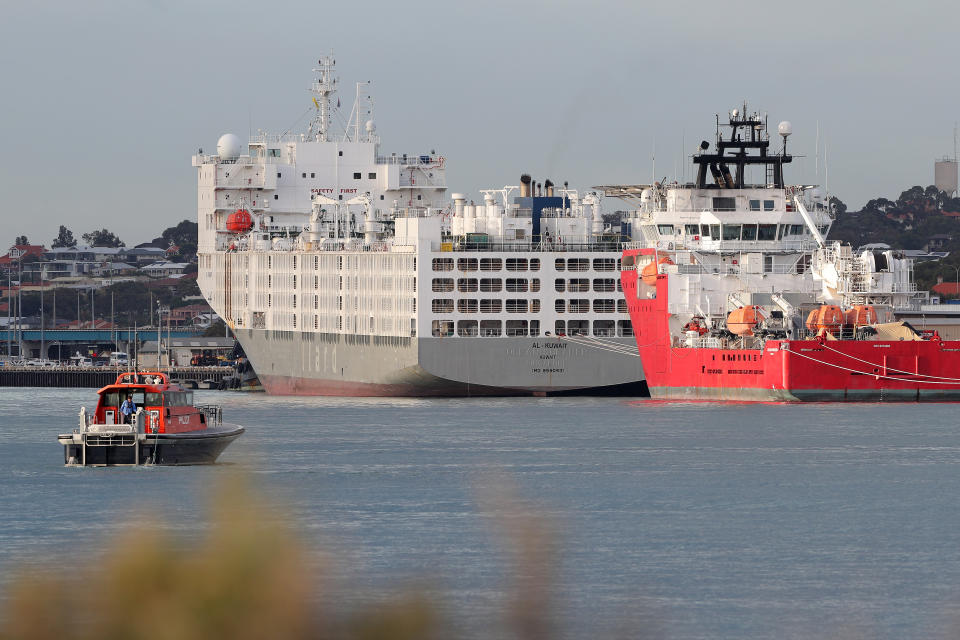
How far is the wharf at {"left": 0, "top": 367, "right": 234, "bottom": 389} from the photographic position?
360 feet

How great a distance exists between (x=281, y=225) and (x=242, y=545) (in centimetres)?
8808

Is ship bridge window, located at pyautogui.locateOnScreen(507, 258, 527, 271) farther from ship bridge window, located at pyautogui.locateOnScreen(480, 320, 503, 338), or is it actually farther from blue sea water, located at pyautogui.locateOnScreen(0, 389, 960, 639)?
blue sea water, located at pyautogui.locateOnScreen(0, 389, 960, 639)

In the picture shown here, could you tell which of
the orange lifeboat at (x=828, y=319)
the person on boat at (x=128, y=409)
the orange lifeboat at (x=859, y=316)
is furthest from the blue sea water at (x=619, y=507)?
the orange lifeboat at (x=859, y=316)

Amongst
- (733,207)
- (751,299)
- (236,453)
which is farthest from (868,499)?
A: (733,207)

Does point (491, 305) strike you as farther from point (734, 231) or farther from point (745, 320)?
point (745, 320)

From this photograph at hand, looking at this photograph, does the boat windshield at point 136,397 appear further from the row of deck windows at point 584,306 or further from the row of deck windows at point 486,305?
the row of deck windows at point 584,306

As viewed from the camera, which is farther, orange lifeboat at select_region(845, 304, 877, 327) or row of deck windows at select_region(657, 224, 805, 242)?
row of deck windows at select_region(657, 224, 805, 242)

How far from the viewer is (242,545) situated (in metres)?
7.77

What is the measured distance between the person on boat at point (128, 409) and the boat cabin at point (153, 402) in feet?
0.26

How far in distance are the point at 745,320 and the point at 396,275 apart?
20.6 metres

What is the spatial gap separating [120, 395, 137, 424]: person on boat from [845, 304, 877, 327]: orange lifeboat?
30.3 m

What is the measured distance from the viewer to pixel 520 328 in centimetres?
7688

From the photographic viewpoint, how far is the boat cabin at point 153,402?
41844mm

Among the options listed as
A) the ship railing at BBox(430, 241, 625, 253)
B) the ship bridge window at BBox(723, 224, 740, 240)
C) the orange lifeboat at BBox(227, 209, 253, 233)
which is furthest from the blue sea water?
the orange lifeboat at BBox(227, 209, 253, 233)
